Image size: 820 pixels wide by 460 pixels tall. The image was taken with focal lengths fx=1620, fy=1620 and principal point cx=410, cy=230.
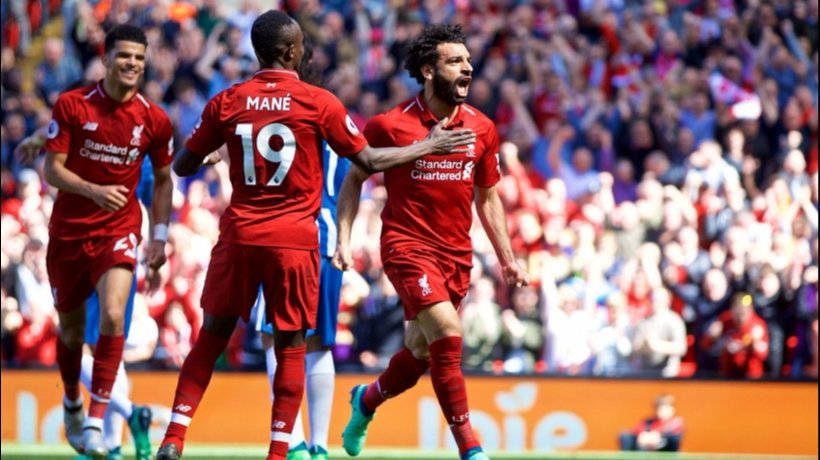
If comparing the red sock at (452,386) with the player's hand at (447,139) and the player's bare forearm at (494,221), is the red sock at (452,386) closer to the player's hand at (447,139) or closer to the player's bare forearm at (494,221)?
the player's bare forearm at (494,221)

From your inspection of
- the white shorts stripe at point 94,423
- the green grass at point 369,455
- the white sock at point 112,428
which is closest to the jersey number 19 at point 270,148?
the white shorts stripe at point 94,423

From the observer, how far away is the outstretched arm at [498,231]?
10602 millimetres

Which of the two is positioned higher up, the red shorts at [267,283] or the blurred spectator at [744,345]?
the red shorts at [267,283]

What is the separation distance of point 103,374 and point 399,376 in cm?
196

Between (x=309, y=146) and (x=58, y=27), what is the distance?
47.6 ft

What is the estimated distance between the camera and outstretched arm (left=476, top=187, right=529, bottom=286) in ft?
34.8

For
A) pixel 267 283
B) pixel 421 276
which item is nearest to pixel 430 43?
pixel 421 276

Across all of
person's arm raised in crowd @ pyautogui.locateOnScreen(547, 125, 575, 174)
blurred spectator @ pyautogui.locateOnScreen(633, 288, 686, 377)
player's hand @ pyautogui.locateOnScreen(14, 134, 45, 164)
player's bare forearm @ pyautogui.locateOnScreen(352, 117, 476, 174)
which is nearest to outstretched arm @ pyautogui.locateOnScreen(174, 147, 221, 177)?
player's bare forearm @ pyautogui.locateOnScreen(352, 117, 476, 174)

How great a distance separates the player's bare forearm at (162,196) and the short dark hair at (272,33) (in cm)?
188

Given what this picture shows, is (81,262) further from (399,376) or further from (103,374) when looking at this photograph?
(399,376)

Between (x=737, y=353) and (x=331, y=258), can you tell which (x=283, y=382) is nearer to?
(x=331, y=258)

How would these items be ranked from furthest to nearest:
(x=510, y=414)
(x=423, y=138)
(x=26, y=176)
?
(x=26, y=176)
(x=510, y=414)
(x=423, y=138)

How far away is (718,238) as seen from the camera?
56.8 ft

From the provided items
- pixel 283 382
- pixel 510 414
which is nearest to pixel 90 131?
pixel 283 382
